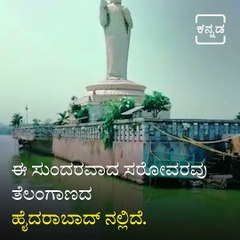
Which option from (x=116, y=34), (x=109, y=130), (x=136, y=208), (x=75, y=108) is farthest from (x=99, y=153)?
(x=116, y=34)

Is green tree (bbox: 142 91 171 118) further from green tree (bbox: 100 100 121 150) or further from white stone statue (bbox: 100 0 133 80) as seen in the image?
white stone statue (bbox: 100 0 133 80)

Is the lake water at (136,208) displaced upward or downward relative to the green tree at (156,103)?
downward

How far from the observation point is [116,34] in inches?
303

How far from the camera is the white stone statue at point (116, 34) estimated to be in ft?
25.1

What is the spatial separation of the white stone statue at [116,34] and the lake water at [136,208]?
4.02 metres

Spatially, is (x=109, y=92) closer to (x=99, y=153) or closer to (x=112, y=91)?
(x=112, y=91)

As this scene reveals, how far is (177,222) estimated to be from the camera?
2840 mm

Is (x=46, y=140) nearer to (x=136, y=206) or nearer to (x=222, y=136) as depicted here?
(x=222, y=136)

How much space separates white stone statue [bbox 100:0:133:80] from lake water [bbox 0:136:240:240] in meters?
4.02

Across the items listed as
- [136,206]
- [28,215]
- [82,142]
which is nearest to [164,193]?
[136,206]

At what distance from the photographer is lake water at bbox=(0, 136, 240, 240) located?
8.46 feet

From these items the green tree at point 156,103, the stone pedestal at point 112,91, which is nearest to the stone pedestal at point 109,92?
the stone pedestal at point 112,91

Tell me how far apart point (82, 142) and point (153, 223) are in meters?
2.89

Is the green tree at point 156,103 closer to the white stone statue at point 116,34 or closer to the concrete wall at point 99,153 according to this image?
the concrete wall at point 99,153
